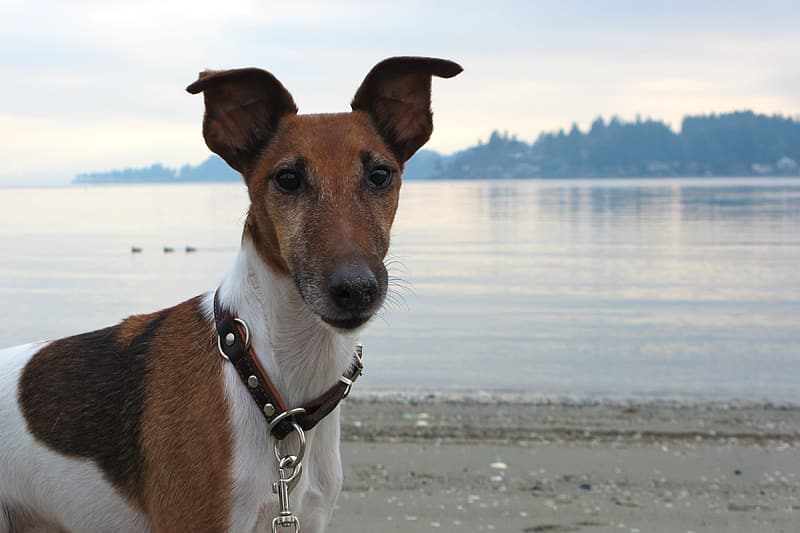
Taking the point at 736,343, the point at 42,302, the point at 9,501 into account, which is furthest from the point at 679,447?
the point at 42,302

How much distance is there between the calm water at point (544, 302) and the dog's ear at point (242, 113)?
2.94 feet

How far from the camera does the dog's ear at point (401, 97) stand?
4043mm

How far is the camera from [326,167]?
358 cm

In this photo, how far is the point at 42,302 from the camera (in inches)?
972

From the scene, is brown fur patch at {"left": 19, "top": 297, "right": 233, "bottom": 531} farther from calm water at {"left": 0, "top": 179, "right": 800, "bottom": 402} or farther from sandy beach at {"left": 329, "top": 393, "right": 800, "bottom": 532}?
sandy beach at {"left": 329, "top": 393, "right": 800, "bottom": 532}

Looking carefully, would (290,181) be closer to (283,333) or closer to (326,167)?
(326,167)

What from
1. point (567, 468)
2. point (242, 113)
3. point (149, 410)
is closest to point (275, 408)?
point (149, 410)

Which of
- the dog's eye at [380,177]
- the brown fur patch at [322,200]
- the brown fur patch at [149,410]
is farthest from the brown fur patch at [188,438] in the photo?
the dog's eye at [380,177]

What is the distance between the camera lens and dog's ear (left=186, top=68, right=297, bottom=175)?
3801mm

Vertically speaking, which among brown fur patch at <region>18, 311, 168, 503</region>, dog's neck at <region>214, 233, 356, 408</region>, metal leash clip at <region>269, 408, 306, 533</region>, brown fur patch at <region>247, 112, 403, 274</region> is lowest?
metal leash clip at <region>269, 408, 306, 533</region>

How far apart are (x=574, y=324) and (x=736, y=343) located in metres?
3.79

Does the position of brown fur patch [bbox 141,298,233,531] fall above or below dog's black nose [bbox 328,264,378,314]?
below

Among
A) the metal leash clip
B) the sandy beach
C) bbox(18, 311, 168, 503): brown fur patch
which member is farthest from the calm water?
the sandy beach

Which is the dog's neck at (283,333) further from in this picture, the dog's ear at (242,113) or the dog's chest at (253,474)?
the dog's ear at (242,113)
